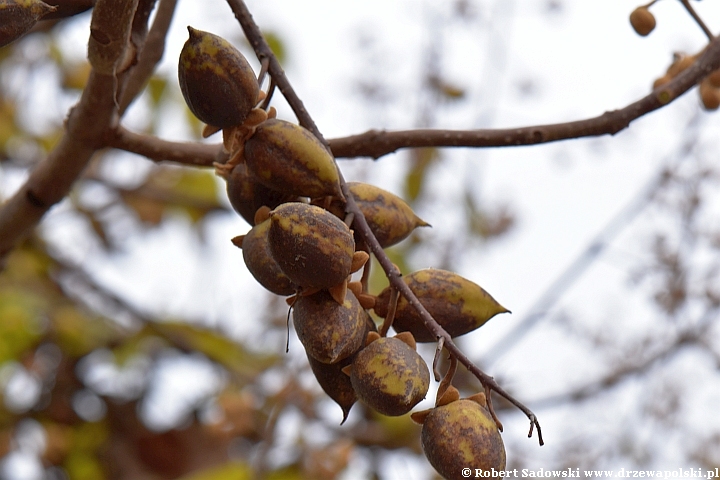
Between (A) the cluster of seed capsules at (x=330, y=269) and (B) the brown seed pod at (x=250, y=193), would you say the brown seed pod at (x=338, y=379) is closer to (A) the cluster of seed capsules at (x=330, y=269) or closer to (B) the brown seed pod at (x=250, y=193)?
(A) the cluster of seed capsules at (x=330, y=269)

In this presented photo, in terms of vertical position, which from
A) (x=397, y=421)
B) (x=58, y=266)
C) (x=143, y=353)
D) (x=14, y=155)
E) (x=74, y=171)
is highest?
(x=74, y=171)

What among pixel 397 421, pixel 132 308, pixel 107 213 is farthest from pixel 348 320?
pixel 107 213

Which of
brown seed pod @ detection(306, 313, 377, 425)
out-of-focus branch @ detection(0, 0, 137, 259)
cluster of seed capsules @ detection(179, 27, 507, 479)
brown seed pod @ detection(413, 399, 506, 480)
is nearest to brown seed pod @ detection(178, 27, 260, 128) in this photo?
cluster of seed capsules @ detection(179, 27, 507, 479)

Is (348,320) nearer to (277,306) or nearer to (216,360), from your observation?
(216,360)

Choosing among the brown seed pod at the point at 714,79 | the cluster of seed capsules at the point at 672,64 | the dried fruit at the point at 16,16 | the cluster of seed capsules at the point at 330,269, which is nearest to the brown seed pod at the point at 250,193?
the cluster of seed capsules at the point at 330,269

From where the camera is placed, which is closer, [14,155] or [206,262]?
[14,155]

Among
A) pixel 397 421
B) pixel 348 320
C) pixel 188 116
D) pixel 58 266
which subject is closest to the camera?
pixel 348 320
